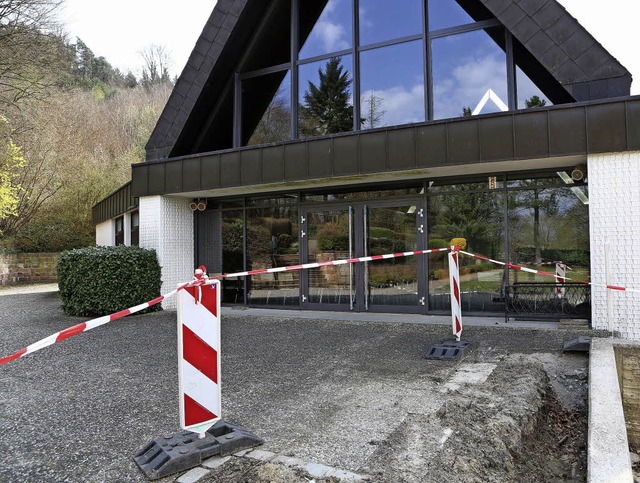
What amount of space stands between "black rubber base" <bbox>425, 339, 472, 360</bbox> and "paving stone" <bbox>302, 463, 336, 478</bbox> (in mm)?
3029

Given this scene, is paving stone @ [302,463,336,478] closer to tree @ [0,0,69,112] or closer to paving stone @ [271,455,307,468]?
paving stone @ [271,455,307,468]

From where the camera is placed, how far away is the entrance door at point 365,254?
29.9 feet

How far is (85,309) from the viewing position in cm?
952

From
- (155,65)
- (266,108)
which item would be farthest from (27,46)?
(155,65)

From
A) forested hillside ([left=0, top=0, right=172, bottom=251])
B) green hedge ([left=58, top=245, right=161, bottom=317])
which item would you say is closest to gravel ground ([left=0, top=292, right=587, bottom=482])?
green hedge ([left=58, top=245, right=161, bottom=317])

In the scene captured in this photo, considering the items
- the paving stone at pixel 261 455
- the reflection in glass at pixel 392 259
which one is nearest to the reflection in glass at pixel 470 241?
the reflection in glass at pixel 392 259

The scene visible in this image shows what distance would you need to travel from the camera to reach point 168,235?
10.7m

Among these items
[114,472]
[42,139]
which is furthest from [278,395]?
[42,139]

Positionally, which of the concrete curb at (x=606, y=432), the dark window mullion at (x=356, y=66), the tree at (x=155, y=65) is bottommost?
the concrete curb at (x=606, y=432)

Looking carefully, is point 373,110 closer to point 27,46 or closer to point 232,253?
point 232,253

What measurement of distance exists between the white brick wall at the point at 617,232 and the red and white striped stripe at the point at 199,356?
20.2 ft

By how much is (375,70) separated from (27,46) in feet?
40.0

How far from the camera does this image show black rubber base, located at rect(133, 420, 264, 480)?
2812 millimetres

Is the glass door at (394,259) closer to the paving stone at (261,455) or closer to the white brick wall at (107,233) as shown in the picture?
the paving stone at (261,455)
